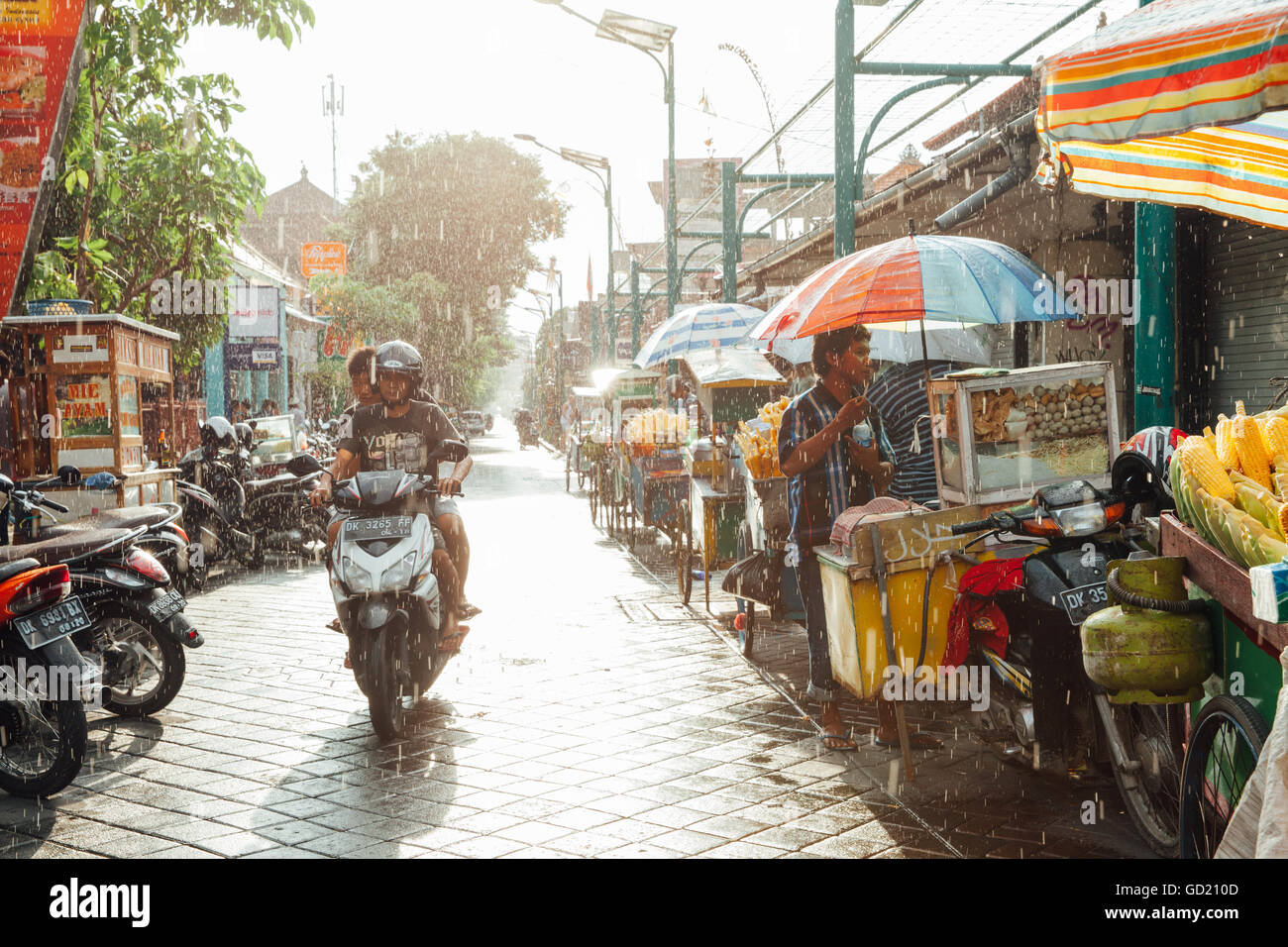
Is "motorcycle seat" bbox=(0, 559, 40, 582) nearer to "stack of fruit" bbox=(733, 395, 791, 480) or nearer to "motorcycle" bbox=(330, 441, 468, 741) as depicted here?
"motorcycle" bbox=(330, 441, 468, 741)

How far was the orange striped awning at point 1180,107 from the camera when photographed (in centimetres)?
286

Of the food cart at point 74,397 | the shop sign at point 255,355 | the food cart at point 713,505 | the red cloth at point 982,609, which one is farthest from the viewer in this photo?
the shop sign at point 255,355

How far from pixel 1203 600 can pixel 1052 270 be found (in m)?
8.33

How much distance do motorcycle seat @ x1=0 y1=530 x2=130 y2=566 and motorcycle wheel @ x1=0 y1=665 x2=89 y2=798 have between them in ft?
2.80

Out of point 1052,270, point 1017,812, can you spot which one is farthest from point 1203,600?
point 1052,270

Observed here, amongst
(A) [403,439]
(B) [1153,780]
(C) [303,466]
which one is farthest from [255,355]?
(B) [1153,780]

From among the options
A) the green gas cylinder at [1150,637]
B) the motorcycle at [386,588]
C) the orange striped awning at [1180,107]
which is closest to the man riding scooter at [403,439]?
the motorcycle at [386,588]

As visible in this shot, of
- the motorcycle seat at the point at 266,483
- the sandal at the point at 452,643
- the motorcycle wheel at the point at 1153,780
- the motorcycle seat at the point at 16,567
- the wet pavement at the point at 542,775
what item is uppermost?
the motorcycle seat at the point at 266,483

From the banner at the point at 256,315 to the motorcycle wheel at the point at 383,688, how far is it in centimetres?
2014

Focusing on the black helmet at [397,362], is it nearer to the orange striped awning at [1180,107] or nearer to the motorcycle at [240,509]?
the orange striped awning at [1180,107]

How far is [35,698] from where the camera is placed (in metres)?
4.98

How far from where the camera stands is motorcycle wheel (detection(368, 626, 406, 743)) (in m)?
Answer: 5.59

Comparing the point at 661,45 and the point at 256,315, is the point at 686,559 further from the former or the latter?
the point at 256,315

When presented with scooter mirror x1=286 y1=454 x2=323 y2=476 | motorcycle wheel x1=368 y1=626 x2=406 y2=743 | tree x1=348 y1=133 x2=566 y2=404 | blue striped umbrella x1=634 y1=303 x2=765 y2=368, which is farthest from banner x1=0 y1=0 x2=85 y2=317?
tree x1=348 y1=133 x2=566 y2=404
